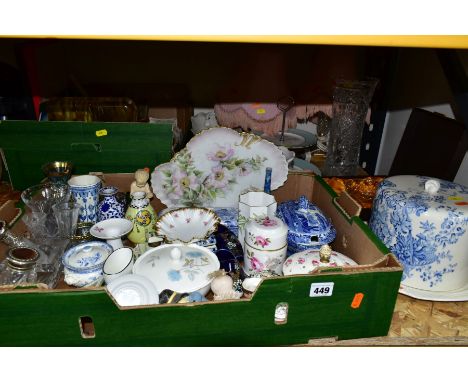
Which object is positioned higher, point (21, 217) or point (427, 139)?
point (427, 139)

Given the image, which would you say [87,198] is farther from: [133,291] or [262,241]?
[262,241]

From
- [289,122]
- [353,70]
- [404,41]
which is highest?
[404,41]

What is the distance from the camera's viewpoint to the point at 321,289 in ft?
2.39

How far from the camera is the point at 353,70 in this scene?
57.2 inches

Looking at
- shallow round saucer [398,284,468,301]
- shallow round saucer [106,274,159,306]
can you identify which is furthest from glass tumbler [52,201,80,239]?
shallow round saucer [398,284,468,301]

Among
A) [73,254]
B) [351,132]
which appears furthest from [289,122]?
[73,254]

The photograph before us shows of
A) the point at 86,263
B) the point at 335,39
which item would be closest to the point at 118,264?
the point at 86,263

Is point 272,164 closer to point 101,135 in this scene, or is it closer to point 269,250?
point 269,250

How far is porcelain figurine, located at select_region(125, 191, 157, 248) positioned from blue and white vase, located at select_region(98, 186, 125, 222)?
28mm

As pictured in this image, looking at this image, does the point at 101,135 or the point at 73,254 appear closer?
the point at 73,254

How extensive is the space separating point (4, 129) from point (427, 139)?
1.18 metres

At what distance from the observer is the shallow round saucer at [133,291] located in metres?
0.73

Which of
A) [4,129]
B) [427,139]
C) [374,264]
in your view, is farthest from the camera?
[427,139]

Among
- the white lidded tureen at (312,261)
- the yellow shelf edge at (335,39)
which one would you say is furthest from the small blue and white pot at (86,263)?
the yellow shelf edge at (335,39)
